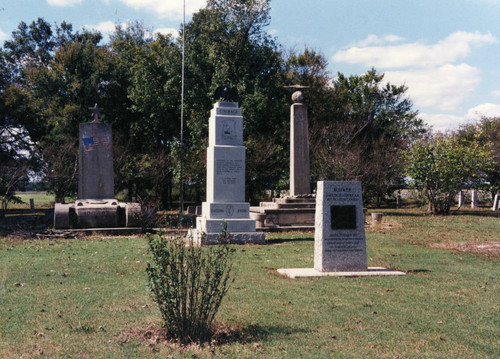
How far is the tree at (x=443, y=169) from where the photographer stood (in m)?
25.8

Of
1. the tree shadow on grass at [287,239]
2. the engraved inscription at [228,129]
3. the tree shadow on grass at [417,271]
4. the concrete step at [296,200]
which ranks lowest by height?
the tree shadow on grass at [417,271]

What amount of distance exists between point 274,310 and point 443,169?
70.8 ft

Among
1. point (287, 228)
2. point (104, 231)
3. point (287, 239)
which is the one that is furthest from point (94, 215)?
point (287, 228)

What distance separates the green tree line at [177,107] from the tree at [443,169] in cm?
411

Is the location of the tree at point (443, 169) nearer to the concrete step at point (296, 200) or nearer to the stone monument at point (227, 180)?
the concrete step at point (296, 200)

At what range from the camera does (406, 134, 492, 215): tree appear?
2581 centimetres

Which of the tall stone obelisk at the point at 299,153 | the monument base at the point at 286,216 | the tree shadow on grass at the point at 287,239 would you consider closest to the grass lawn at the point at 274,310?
the tree shadow on grass at the point at 287,239

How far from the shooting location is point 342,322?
589 cm

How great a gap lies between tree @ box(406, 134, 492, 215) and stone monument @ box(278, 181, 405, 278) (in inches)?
711

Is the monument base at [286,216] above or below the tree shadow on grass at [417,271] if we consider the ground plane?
above

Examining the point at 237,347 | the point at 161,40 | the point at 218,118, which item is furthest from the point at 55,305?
the point at 161,40

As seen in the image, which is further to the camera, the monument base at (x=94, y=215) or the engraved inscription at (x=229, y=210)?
the monument base at (x=94, y=215)

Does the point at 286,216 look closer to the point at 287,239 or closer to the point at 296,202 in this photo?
the point at 296,202

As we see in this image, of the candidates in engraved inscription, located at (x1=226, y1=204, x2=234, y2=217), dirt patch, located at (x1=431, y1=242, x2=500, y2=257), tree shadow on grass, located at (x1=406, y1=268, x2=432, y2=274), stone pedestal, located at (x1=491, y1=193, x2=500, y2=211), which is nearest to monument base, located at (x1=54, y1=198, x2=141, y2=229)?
engraved inscription, located at (x1=226, y1=204, x2=234, y2=217)
